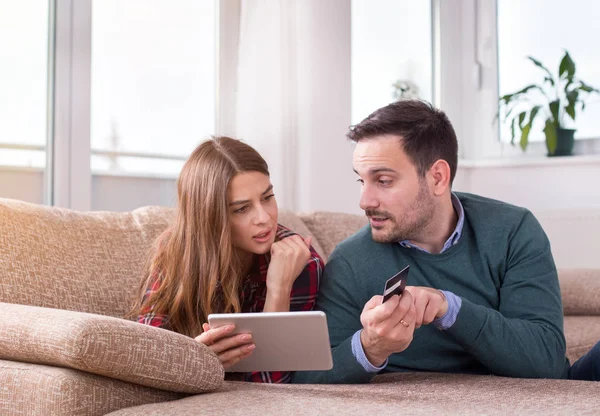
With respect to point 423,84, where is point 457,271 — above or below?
below

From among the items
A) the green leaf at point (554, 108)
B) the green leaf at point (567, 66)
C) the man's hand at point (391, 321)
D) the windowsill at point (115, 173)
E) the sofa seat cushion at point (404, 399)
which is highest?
the green leaf at point (567, 66)

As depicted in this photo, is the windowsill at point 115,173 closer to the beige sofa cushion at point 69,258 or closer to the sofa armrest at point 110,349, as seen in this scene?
the beige sofa cushion at point 69,258

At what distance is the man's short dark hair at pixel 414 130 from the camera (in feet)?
5.90

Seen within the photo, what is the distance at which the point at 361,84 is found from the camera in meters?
4.31

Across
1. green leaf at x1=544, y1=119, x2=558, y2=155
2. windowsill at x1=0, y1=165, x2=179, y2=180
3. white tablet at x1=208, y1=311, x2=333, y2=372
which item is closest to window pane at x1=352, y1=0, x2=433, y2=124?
green leaf at x1=544, y1=119, x2=558, y2=155

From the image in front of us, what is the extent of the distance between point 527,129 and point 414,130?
2469 millimetres

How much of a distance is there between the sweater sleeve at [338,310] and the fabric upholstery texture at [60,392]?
377mm

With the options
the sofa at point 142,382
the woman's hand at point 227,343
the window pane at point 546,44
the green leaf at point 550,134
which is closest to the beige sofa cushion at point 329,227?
the sofa at point 142,382

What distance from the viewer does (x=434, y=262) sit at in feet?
5.75

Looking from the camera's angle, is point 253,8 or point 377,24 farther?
point 377,24

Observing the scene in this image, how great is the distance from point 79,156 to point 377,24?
2.14 metres

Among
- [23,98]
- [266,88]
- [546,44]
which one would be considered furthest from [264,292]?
[546,44]

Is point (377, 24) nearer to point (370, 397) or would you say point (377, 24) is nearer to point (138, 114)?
point (138, 114)

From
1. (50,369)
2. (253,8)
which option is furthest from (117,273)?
(253,8)
